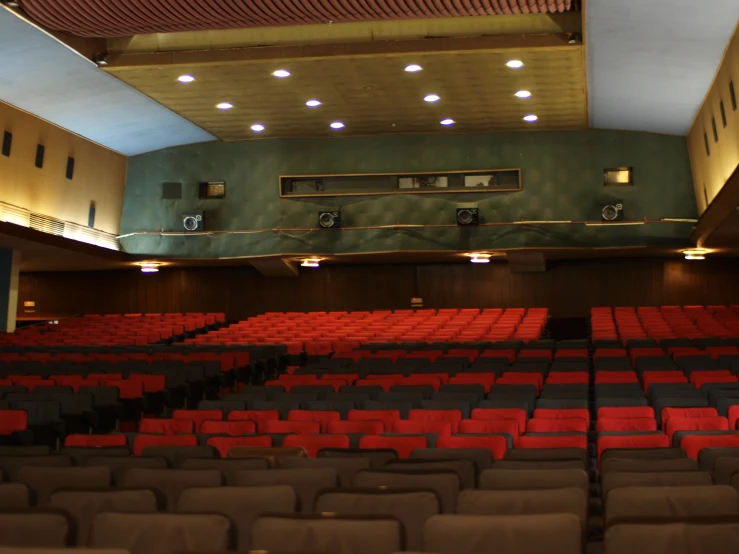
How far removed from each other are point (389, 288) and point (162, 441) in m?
18.2

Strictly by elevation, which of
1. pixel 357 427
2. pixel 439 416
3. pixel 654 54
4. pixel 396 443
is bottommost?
pixel 396 443

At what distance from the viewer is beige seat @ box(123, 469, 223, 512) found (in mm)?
4848

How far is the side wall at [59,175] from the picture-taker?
760 inches

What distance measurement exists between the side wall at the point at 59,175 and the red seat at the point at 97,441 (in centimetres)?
1302

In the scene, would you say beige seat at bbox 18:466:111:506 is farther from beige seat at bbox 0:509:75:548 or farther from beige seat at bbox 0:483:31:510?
beige seat at bbox 0:509:75:548

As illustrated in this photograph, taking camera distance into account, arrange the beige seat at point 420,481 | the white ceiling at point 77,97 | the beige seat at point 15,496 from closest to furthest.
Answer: the beige seat at point 15,496
the beige seat at point 420,481
the white ceiling at point 77,97

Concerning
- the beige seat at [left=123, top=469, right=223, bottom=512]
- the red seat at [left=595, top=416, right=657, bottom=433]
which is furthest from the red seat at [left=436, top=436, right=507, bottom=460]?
the beige seat at [left=123, top=469, right=223, bottom=512]

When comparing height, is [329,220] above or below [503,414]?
above

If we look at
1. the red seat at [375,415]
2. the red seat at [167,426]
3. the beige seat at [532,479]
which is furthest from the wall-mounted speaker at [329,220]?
the beige seat at [532,479]

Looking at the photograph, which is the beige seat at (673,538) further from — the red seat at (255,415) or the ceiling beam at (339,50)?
the ceiling beam at (339,50)

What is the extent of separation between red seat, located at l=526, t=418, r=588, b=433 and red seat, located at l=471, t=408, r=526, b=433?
0.44 ft

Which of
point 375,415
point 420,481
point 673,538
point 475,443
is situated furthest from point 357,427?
point 673,538

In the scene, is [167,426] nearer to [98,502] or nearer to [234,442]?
[234,442]

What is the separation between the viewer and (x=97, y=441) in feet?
24.1
